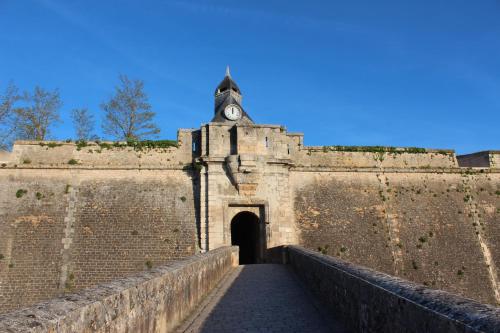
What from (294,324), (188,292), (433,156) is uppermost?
(433,156)

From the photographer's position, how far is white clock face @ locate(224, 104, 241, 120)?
111 ft

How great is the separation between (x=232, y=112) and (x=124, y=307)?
31090 mm

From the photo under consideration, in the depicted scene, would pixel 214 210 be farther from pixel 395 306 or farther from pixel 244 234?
pixel 395 306

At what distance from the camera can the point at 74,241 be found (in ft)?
52.0

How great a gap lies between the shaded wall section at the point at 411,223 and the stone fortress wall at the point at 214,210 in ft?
0.18

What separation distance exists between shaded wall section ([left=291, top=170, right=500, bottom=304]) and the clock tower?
16172 millimetres

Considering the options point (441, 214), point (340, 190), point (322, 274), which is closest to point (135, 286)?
point (322, 274)

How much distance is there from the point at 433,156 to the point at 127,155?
16552mm

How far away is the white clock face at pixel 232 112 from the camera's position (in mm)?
33750

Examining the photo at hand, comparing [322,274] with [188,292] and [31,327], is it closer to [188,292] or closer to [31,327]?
[188,292]

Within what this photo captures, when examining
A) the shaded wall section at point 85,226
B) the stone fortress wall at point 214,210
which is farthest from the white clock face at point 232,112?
the shaded wall section at point 85,226

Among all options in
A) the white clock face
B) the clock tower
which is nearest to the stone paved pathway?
the white clock face

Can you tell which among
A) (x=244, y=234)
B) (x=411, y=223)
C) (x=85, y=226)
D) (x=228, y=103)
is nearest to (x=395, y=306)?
(x=85, y=226)

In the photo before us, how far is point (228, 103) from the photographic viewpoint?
35.9 meters
